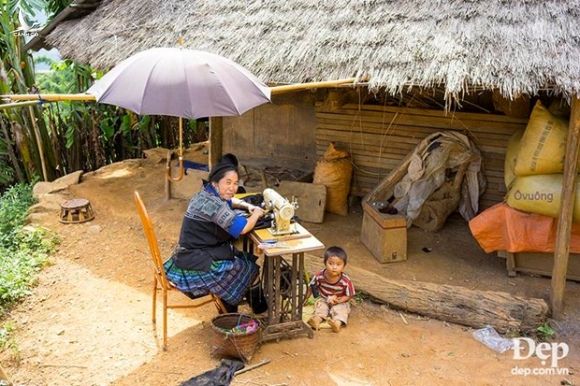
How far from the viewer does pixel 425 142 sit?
21.3ft

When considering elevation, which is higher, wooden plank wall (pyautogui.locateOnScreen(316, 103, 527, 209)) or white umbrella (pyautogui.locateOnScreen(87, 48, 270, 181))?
white umbrella (pyautogui.locateOnScreen(87, 48, 270, 181))

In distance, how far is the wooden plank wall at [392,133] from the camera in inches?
256


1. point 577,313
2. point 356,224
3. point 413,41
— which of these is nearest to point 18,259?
point 356,224

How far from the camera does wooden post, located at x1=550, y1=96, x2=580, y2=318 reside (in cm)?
459

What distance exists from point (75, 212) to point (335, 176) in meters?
3.28

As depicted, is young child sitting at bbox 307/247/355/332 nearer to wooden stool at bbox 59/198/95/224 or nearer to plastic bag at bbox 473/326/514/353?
plastic bag at bbox 473/326/514/353

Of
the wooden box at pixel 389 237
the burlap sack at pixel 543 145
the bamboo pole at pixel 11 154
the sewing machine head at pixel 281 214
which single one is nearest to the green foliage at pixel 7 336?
the sewing machine head at pixel 281 214

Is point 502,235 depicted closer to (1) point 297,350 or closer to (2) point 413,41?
(2) point 413,41

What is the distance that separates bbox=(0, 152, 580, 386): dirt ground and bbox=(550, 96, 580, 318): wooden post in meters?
0.23

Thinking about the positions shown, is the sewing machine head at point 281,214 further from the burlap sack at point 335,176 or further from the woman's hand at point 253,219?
the burlap sack at point 335,176

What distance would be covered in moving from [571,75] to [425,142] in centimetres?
228

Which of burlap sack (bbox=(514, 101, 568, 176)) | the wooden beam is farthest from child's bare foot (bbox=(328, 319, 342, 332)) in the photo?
burlap sack (bbox=(514, 101, 568, 176))

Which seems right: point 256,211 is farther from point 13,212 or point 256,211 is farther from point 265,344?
point 13,212

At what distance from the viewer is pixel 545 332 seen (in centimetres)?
461
